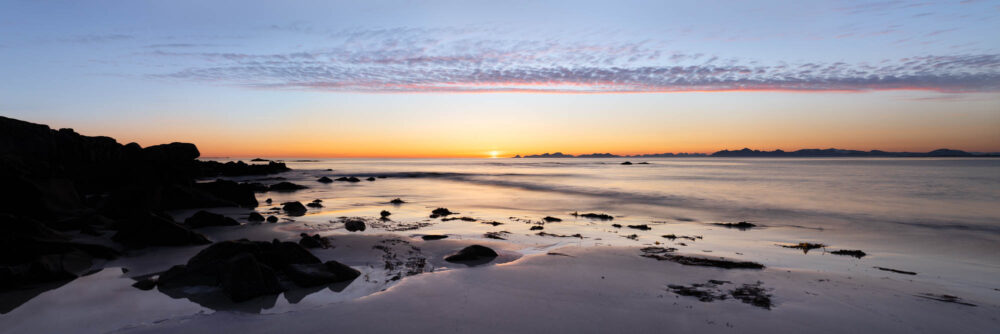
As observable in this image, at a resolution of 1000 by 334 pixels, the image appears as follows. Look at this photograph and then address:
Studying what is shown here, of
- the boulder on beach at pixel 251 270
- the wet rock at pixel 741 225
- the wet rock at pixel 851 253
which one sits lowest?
the wet rock at pixel 741 225

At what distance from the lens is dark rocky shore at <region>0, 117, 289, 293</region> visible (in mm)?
8461

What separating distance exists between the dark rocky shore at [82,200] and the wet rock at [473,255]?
22.9 feet

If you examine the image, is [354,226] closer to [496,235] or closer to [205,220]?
[496,235]

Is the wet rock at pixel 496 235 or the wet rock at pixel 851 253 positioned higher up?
the wet rock at pixel 851 253

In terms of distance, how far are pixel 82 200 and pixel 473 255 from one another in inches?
758

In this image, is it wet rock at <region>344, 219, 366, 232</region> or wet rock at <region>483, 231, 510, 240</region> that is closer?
wet rock at <region>483, 231, 510, 240</region>

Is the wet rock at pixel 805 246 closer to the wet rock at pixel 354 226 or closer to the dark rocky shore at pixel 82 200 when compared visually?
the wet rock at pixel 354 226

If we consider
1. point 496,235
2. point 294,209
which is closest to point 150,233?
point 294,209

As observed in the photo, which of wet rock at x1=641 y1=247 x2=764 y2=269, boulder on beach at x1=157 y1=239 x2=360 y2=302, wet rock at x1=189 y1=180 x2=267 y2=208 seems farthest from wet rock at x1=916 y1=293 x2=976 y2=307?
wet rock at x1=189 y1=180 x2=267 y2=208

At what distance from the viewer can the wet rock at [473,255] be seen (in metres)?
9.57

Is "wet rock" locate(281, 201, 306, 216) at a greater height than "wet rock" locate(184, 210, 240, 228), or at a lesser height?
lesser

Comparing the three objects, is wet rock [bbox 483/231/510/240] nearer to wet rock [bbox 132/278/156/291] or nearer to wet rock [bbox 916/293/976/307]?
wet rock [bbox 132/278/156/291]

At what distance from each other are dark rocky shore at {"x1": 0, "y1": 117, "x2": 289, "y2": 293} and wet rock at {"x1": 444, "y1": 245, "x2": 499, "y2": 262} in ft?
22.9

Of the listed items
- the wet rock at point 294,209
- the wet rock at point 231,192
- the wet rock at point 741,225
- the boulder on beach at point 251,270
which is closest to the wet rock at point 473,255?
the boulder on beach at point 251,270
